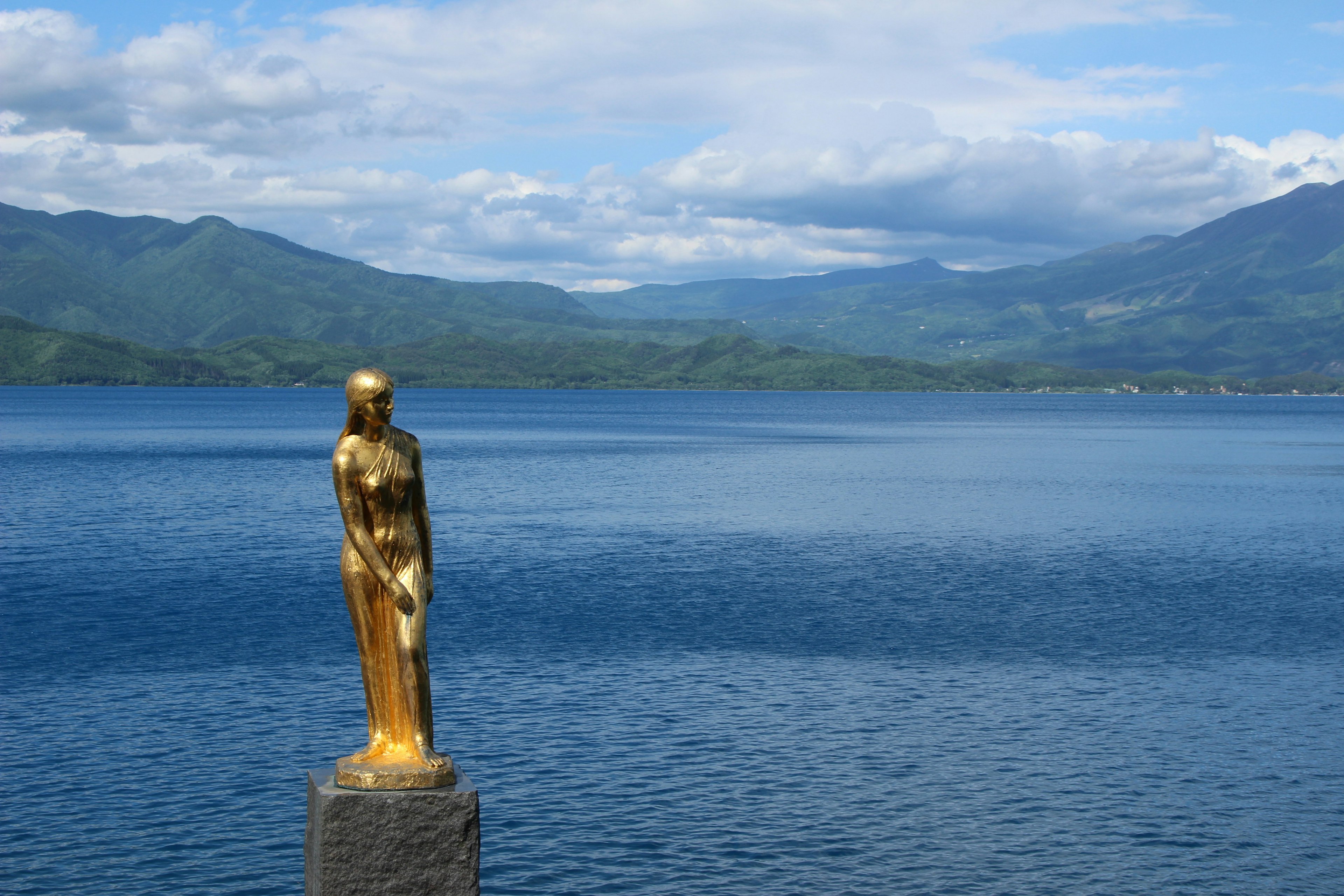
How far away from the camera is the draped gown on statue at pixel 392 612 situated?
12.4 meters

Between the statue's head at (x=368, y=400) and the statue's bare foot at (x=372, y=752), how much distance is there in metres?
3.16

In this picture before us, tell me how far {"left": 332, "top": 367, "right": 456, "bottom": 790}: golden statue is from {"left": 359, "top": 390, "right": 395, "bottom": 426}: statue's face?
10 millimetres

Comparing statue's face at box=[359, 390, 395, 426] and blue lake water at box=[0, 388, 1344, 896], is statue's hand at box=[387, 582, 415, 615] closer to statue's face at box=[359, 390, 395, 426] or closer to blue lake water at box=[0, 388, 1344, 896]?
statue's face at box=[359, 390, 395, 426]

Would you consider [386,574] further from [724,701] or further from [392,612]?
[724,701]

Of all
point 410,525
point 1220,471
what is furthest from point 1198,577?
point 1220,471

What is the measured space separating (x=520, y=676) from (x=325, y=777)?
87.8ft

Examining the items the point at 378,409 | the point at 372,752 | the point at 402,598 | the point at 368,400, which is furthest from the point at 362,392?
the point at 372,752

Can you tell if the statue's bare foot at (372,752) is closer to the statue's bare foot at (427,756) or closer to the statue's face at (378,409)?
the statue's bare foot at (427,756)

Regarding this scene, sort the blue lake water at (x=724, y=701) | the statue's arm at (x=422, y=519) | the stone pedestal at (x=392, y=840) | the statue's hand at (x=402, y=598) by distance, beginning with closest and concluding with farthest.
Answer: the stone pedestal at (x=392, y=840), the statue's hand at (x=402, y=598), the statue's arm at (x=422, y=519), the blue lake water at (x=724, y=701)

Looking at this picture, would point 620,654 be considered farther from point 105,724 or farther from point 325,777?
point 325,777

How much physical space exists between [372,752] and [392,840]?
933 millimetres

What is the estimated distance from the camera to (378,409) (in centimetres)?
1218

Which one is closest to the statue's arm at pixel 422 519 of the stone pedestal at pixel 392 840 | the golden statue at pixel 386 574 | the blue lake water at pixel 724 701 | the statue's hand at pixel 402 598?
the golden statue at pixel 386 574

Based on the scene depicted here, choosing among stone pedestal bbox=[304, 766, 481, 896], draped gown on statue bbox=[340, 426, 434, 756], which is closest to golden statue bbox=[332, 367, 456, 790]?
draped gown on statue bbox=[340, 426, 434, 756]
